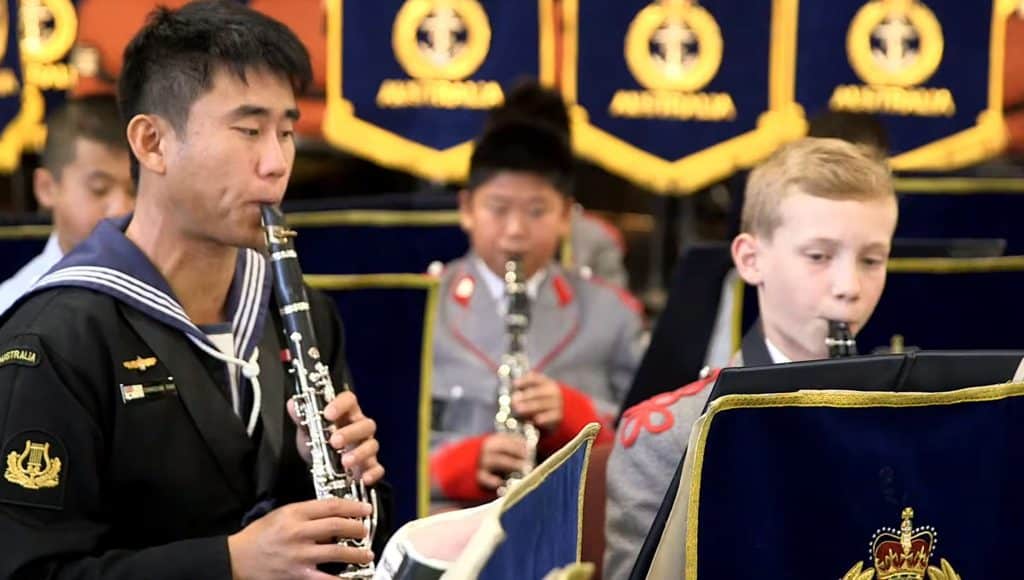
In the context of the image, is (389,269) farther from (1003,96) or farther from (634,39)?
(1003,96)

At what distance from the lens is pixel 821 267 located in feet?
7.57

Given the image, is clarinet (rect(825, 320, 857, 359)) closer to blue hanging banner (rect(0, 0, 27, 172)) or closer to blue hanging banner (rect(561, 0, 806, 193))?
blue hanging banner (rect(561, 0, 806, 193))

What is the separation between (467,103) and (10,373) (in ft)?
9.26

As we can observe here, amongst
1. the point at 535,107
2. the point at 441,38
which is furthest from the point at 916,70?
the point at 441,38

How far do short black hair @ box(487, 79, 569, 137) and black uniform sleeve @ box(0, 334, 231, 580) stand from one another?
2193 millimetres

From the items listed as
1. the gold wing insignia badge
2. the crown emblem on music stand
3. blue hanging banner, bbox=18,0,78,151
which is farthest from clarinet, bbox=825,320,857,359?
blue hanging banner, bbox=18,0,78,151

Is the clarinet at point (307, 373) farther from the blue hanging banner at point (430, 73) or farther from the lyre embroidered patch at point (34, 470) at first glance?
the blue hanging banner at point (430, 73)

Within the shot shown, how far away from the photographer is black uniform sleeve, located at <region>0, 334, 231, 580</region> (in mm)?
1897

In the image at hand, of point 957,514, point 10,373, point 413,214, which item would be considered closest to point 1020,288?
point 413,214

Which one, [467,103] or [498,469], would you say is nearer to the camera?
[498,469]

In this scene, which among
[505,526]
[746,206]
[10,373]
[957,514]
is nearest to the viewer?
[505,526]

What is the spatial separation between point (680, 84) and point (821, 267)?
2463 mm

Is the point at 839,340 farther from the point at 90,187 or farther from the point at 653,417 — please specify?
the point at 90,187

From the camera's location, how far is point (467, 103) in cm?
463
